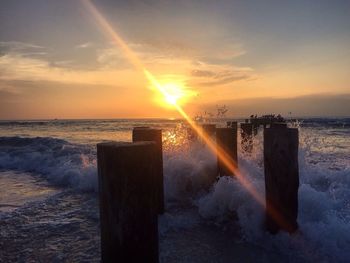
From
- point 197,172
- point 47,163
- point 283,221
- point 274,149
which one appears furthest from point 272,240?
point 47,163

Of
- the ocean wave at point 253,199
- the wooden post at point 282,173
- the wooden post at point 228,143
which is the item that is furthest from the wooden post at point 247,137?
the wooden post at point 282,173

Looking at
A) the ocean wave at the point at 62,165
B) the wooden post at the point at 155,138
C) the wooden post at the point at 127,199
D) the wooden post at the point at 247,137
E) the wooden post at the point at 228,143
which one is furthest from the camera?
the wooden post at the point at 247,137

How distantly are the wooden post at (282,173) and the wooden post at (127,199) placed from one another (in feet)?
8.43

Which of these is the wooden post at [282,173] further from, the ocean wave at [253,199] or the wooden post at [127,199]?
the wooden post at [127,199]

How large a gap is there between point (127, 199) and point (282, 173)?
2.86 meters

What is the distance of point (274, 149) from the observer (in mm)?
5070

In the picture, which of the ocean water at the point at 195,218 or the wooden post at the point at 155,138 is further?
the wooden post at the point at 155,138

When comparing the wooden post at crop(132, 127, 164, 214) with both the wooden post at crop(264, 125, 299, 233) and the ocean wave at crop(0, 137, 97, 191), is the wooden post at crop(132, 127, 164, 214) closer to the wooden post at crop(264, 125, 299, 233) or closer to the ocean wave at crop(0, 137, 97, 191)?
the wooden post at crop(264, 125, 299, 233)

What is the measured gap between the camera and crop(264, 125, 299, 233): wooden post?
197 inches

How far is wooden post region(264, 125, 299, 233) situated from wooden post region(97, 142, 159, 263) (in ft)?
8.43

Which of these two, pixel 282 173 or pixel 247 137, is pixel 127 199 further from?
pixel 247 137

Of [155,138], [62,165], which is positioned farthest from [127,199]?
[62,165]

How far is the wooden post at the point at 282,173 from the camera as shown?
16.4 ft

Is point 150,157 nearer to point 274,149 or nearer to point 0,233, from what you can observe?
point 274,149
